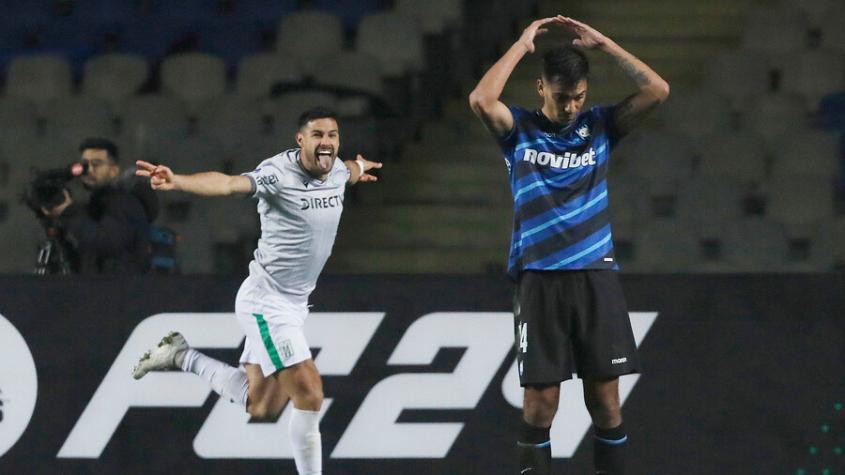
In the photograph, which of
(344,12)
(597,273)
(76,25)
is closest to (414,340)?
(597,273)

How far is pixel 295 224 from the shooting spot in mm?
6375

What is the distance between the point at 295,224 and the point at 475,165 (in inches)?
143

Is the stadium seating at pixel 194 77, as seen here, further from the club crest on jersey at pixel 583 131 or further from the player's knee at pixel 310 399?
the club crest on jersey at pixel 583 131

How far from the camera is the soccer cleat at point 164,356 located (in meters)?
6.58

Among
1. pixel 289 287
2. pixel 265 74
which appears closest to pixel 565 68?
pixel 289 287

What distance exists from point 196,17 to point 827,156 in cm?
468

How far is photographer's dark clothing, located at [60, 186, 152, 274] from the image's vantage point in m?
7.11

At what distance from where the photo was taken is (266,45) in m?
10.8

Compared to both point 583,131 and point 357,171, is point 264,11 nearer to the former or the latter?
point 357,171

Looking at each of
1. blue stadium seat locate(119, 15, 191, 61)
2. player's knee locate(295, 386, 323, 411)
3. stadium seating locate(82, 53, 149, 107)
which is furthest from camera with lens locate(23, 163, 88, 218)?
blue stadium seat locate(119, 15, 191, 61)

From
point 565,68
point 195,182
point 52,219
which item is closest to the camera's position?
point 565,68

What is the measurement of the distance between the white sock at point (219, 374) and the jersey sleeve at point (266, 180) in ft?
2.82

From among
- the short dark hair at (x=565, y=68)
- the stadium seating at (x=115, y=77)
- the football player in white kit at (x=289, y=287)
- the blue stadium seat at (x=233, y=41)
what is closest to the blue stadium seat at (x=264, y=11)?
the blue stadium seat at (x=233, y=41)

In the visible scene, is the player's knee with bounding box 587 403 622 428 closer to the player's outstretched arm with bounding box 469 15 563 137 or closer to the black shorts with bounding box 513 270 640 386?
the black shorts with bounding box 513 270 640 386
